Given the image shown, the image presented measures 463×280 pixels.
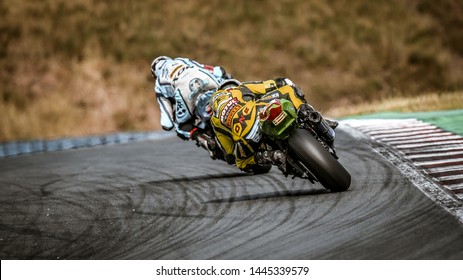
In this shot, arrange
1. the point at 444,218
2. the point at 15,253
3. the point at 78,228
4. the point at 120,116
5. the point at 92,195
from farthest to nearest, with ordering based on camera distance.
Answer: the point at 120,116, the point at 92,195, the point at 78,228, the point at 15,253, the point at 444,218

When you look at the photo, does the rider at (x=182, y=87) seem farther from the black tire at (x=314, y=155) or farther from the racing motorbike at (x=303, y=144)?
the black tire at (x=314, y=155)

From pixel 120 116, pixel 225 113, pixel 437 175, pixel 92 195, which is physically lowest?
pixel 120 116

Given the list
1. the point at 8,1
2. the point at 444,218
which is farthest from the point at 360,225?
the point at 8,1

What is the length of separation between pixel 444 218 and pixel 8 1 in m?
18.4

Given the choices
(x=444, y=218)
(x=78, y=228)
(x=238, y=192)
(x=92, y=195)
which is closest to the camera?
(x=444, y=218)

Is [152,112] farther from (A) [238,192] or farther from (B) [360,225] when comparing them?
(B) [360,225]

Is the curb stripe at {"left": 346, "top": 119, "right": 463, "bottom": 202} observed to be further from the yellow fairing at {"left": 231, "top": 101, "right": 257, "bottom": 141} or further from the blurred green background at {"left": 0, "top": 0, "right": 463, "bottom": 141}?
the blurred green background at {"left": 0, "top": 0, "right": 463, "bottom": 141}

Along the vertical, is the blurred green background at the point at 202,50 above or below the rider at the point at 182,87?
below

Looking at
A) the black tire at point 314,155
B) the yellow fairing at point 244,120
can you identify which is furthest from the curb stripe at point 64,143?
the black tire at point 314,155

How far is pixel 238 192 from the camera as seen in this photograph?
8.00 metres

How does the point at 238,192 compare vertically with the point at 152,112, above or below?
above

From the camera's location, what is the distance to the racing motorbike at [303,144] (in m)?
6.53

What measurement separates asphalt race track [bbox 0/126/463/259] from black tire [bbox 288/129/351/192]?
319mm

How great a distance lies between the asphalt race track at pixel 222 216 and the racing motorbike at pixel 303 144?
0.95 feet
